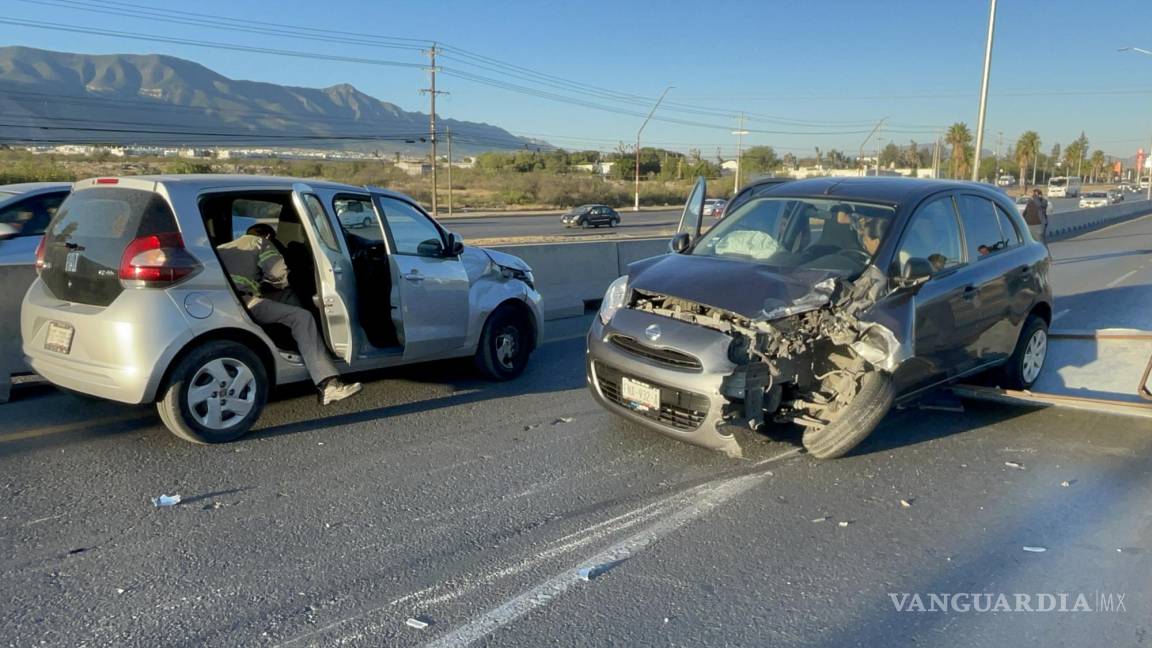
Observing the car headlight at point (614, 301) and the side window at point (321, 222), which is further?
the side window at point (321, 222)

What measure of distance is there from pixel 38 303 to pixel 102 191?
89 cm

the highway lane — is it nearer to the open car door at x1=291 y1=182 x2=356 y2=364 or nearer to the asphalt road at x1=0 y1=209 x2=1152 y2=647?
the asphalt road at x1=0 y1=209 x2=1152 y2=647

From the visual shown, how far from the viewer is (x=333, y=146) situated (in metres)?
198

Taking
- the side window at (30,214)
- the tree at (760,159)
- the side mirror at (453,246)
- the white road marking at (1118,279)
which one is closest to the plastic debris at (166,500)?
the side mirror at (453,246)

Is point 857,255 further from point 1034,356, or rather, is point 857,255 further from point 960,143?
point 960,143

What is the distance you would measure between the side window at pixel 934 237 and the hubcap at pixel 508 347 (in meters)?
3.37

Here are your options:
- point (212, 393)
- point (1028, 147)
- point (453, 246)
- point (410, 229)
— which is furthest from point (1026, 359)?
point (1028, 147)

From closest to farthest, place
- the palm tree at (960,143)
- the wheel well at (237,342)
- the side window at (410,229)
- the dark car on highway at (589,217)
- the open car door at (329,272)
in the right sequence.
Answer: the wheel well at (237,342)
the open car door at (329,272)
the side window at (410,229)
the dark car on highway at (589,217)
the palm tree at (960,143)

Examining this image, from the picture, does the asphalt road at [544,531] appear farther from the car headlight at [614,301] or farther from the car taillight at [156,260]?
the car taillight at [156,260]

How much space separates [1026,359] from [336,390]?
220 inches

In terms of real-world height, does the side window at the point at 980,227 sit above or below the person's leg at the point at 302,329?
above

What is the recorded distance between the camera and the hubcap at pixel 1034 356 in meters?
6.69

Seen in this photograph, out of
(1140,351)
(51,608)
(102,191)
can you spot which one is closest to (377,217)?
(102,191)

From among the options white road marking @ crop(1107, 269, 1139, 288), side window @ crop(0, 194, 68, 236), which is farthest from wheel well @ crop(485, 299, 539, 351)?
white road marking @ crop(1107, 269, 1139, 288)
